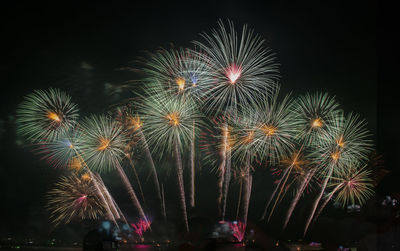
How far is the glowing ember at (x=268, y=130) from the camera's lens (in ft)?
36.4

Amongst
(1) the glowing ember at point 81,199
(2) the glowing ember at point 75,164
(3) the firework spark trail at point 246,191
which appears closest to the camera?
(1) the glowing ember at point 81,199

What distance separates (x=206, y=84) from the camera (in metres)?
10.3

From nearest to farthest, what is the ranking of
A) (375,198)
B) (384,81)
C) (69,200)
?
1. (384,81)
2. (375,198)
3. (69,200)

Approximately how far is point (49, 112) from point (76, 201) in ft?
11.8

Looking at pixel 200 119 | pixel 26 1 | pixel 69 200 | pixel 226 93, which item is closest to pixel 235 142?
pixel 200 119

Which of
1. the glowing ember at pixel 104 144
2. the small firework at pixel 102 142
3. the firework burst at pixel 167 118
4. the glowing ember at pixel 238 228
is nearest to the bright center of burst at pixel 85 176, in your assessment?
the small firework at pixel 102 142

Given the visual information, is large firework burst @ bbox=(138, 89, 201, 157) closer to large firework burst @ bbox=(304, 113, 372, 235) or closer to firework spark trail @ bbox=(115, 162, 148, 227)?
firework spark trail @ bbox=(115, 162, 148, 227)

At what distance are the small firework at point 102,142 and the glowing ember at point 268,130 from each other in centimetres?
487

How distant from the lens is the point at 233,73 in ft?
33.5

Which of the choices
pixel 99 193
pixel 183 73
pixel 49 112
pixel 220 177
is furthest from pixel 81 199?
pixel 183 73

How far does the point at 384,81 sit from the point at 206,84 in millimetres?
5055

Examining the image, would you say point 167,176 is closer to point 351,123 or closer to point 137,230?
point 137,230

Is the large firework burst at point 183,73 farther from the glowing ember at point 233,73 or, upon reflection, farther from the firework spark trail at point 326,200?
the firework spark trail at point 326,200

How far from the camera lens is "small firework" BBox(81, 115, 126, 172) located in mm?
11492
